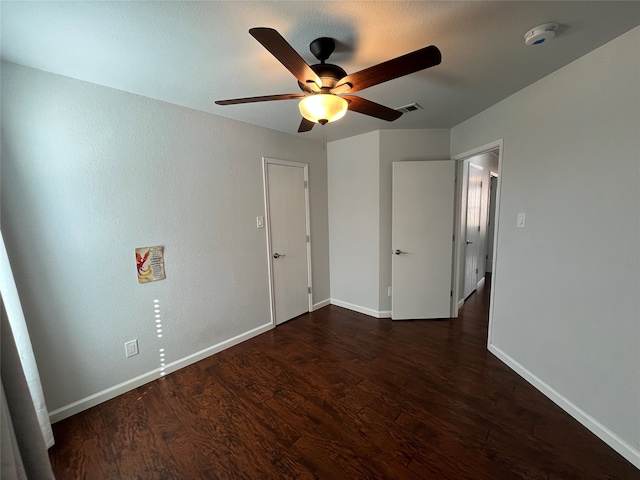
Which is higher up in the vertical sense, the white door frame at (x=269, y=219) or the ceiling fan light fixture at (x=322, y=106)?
the ceiling fan light fixture at (x=322, y=106)

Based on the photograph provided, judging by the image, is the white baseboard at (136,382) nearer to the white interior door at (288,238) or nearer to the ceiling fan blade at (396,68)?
the white interior door at (288,238)

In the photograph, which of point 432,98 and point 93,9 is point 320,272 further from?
point 93,9

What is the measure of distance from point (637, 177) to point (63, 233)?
359 centimetres

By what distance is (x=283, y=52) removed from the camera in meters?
1.06

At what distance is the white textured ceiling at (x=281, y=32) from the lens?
3.84 ft

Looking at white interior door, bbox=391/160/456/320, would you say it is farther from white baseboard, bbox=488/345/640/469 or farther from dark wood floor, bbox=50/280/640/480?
white baseboard, bbox=488/345/640/469

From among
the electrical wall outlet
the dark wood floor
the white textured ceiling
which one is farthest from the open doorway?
the electrical wall outlet

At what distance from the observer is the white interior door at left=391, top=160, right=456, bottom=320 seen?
293 centimetres

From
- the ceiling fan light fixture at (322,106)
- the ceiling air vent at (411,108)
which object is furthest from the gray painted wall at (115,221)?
the ceiling air vent at (411,108)

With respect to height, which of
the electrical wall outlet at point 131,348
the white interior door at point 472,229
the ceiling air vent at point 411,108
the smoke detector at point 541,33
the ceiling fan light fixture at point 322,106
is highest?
the ceiling air vent at point 411,108

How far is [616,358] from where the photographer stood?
4.75ft

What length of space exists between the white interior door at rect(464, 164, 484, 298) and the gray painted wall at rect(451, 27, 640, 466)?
137 cm

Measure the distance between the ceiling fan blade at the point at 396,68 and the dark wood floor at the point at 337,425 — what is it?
212 centimetres

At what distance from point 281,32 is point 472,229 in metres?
3.72
